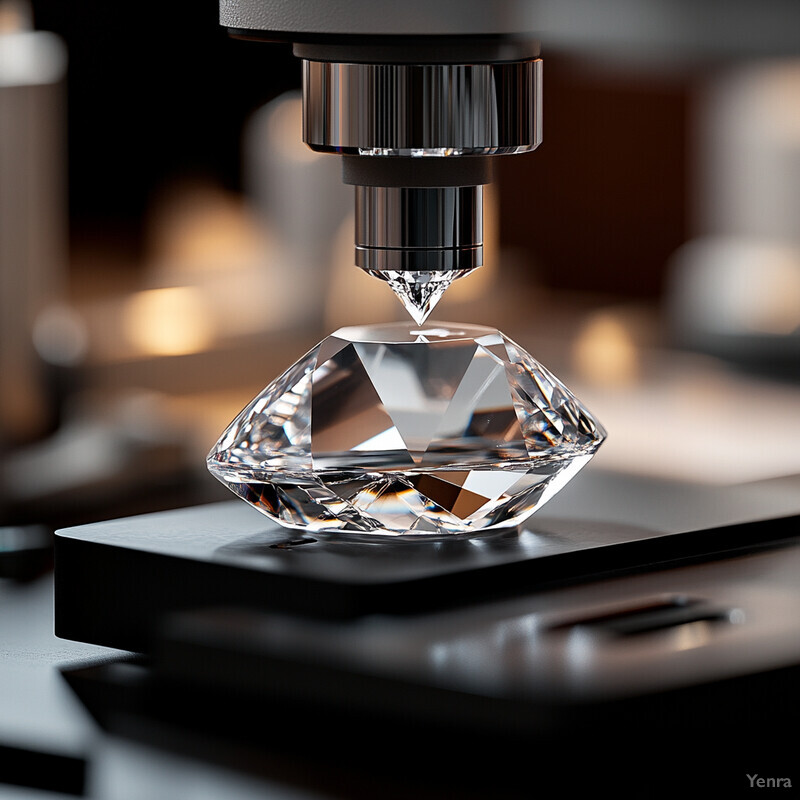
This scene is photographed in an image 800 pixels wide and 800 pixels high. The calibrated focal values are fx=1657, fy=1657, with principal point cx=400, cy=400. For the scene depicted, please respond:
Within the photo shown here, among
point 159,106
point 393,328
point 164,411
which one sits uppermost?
point 159,106

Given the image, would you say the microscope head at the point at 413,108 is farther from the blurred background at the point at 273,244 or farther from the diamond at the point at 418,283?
the blurred background at the point at 273,244

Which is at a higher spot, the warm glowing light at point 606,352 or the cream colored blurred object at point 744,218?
the cream colored blurred object at point 744,218

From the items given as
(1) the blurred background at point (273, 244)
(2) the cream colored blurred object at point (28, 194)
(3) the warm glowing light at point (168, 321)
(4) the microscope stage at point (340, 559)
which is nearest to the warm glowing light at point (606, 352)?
(1) the blurred background at point (273, 244)

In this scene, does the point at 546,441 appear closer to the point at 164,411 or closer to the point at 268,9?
the point at 268,9

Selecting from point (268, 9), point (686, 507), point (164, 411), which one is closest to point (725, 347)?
point (164, 411)

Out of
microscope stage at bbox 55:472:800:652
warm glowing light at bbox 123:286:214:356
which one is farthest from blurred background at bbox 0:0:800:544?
microscope stage at bbox 55:472:800:652

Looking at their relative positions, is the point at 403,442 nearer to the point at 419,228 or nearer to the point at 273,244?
the point at 419,228
